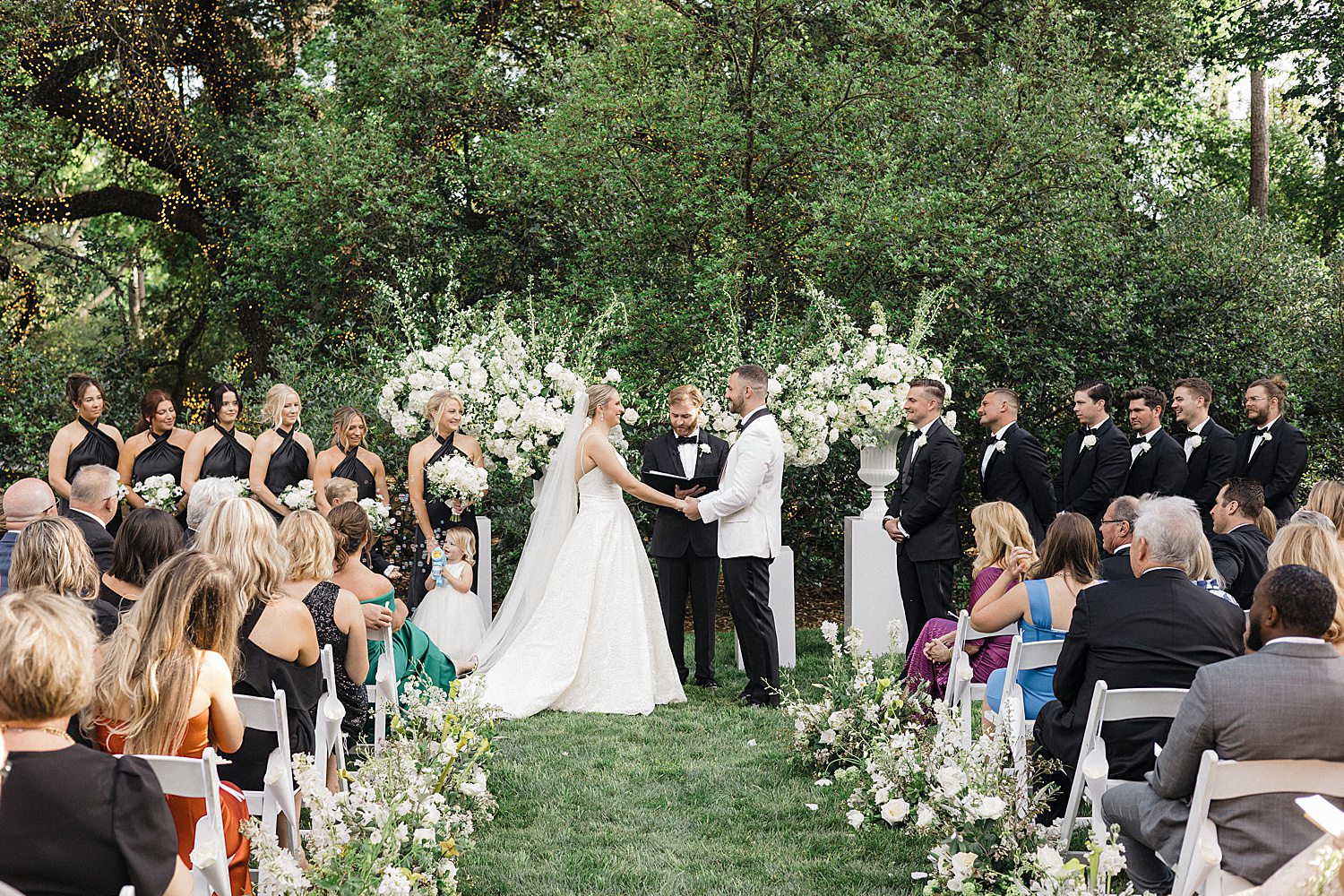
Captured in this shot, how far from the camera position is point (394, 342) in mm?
11602

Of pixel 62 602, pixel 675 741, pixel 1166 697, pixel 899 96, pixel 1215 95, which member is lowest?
pixel 675 741

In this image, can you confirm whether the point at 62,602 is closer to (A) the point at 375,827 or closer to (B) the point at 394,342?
(A) the point at 375,827

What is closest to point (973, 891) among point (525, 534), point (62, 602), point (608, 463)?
point (62, 602)

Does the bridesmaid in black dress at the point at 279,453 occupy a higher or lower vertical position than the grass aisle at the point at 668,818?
higher

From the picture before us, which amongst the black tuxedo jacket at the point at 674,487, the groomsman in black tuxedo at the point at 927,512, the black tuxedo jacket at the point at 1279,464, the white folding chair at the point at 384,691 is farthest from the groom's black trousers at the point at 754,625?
the black tuxedo jacket at the point at 1279,464

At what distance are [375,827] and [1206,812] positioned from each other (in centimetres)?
249

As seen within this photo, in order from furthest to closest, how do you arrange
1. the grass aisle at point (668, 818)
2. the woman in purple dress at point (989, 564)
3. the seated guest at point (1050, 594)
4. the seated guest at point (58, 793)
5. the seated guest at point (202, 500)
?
1. the seated guest at point (202, 500)
2. the woman in purple dress at point (989, 564)
3. the seated guest at point (1050, 594)
4. the grass aisle at point (668, 818)
5. the seated guest at point (58, 793)

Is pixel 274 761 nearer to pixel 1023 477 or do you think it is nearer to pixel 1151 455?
pixel 1023 477

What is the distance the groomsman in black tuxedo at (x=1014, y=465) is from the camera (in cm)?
764

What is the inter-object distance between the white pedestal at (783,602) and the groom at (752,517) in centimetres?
106

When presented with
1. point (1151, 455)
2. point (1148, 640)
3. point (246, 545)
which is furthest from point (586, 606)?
point (1148, 640)

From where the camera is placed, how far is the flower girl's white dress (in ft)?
24.5

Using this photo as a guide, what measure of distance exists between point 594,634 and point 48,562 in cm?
370

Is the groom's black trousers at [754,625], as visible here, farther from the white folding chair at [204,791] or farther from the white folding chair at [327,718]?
the white folding chair at [204,791]
